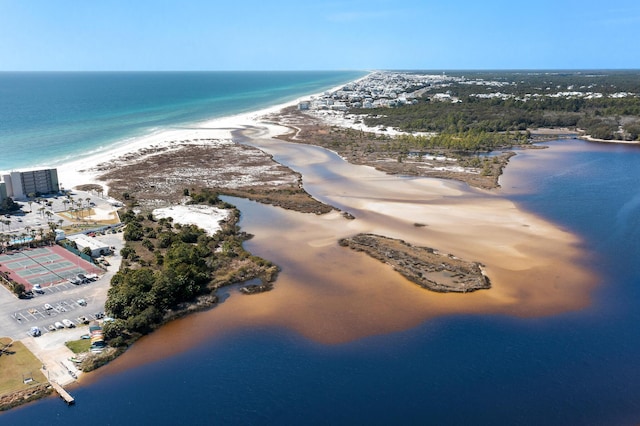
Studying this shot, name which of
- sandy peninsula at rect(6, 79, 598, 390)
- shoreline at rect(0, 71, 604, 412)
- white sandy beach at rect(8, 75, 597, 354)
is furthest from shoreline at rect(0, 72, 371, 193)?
white sandy beach at rect(8, 75, 597, 354)

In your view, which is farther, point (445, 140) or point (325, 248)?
point (445, 140)

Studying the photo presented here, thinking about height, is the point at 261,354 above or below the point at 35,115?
below

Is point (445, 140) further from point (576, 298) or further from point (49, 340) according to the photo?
point (49, 340)

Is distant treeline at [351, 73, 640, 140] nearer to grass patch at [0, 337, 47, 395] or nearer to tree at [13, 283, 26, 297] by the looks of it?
tree at [13, 283, 26, 297]

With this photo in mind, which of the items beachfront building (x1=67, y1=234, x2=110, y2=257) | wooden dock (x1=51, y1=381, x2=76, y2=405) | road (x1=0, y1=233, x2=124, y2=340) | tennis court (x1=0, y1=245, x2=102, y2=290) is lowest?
wooden dock (x1=51, y1=381, x2=76, y2=405)

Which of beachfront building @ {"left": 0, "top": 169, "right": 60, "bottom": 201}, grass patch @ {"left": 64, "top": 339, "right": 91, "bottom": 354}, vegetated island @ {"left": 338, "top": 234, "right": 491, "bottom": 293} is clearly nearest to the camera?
grass patch @ {"left": 64, "top": 339, "right": 91, "bottom": 354}

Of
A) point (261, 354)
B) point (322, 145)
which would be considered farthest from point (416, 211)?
point (322, 145)
